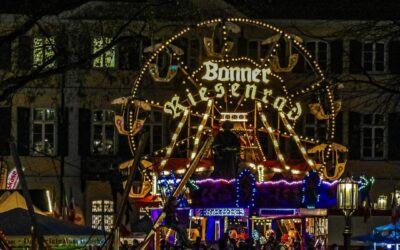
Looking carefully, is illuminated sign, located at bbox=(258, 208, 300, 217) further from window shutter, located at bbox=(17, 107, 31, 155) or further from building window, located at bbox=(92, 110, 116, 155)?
building window, located at bbox=(92, 110, 116, 155)

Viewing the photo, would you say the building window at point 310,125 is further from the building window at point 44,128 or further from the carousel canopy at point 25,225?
the carousel canopy at point 25,225

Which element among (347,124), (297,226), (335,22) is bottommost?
(297,226)

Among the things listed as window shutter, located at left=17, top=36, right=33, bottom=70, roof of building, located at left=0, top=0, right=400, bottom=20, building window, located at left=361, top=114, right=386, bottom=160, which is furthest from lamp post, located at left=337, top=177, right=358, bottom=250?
building window, located at left=361, top=114, right=386, bottom=160

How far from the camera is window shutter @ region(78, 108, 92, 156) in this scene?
167ft

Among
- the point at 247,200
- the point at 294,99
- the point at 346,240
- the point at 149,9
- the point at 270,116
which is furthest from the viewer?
the point at 270,116

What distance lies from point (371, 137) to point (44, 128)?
505 inches

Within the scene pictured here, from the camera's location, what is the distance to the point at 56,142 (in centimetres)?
5084

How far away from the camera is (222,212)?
37.6m

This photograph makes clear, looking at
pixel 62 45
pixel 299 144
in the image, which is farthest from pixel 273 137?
pixel 62 45

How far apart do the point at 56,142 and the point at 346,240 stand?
2582cm

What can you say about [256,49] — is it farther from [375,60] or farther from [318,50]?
[375,60]

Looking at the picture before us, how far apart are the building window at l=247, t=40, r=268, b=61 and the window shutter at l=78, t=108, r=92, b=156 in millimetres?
6766

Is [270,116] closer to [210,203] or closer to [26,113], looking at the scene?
[26,113]

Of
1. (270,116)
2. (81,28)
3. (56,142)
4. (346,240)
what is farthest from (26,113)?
(81,28)
